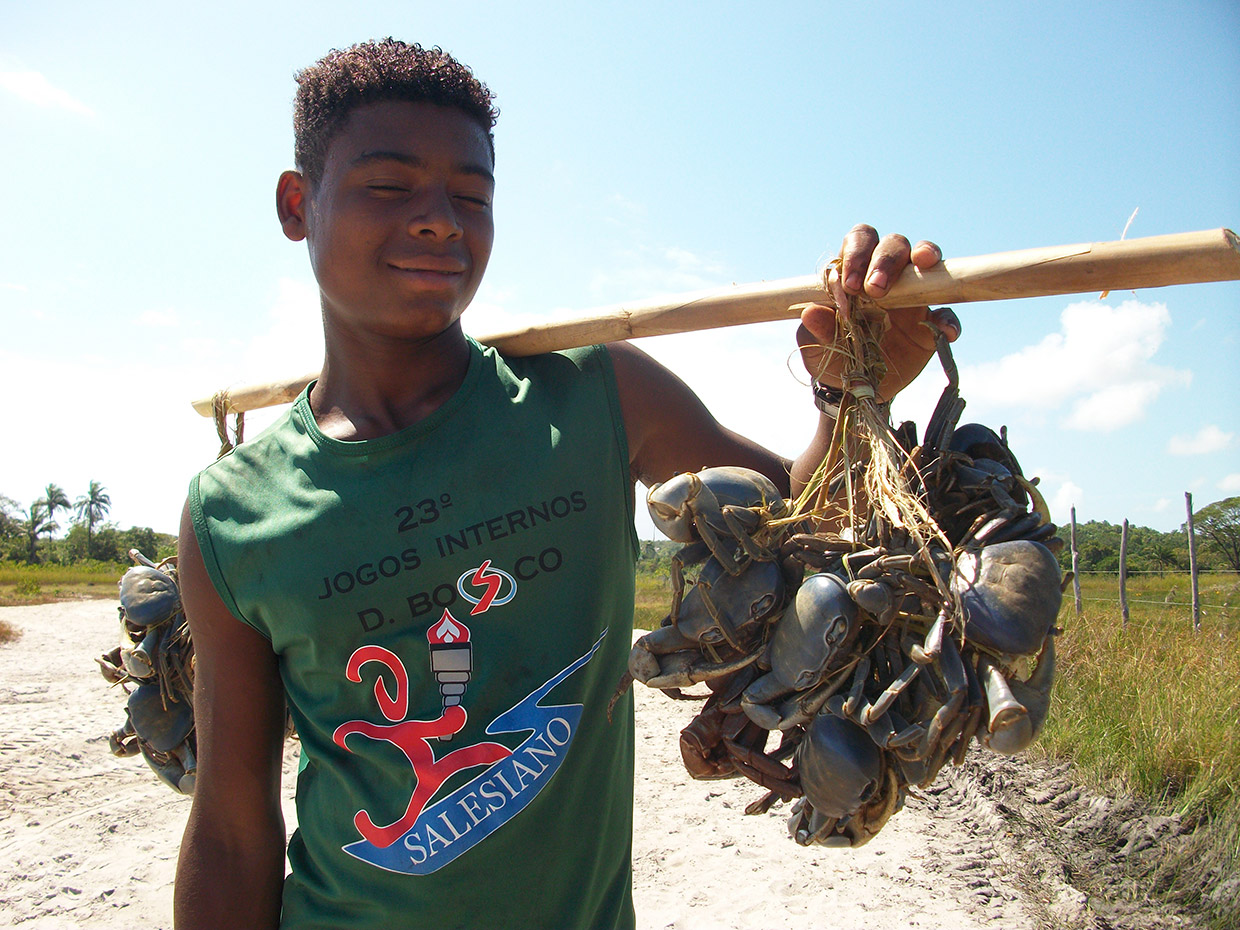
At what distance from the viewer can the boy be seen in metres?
1.59

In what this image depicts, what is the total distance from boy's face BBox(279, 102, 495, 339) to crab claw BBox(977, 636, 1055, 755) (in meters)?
1.19

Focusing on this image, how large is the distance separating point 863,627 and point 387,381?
1145 millimetres

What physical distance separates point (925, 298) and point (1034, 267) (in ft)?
0.56

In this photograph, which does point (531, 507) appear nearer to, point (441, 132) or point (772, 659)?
point (772, 659)

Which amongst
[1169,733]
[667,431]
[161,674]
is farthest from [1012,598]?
[1169,733]

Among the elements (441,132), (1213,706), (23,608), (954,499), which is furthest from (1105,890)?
(23,608)

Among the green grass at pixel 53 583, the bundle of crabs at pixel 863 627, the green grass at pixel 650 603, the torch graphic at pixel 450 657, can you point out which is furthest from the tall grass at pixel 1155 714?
the green grass at pixel 53 583

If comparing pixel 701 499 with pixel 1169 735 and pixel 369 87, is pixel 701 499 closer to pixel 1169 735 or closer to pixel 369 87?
pixel 369 87

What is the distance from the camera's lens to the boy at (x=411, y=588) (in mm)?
1588

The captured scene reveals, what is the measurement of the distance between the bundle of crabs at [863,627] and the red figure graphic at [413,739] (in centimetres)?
43

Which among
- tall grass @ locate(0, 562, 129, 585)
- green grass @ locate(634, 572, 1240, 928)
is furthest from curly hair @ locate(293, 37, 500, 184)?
tall grass @ locate(0, 562, 129, 585)

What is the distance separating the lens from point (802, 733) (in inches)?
50.5

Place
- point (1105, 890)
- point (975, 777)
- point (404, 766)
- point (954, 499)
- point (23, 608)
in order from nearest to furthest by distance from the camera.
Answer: point (954, 499), point (404, 766), point (1105, 890), point (975, 777), point (23, 608)

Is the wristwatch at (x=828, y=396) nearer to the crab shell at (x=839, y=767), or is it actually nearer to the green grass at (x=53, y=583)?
the crab shell at (x=839, y=767)
